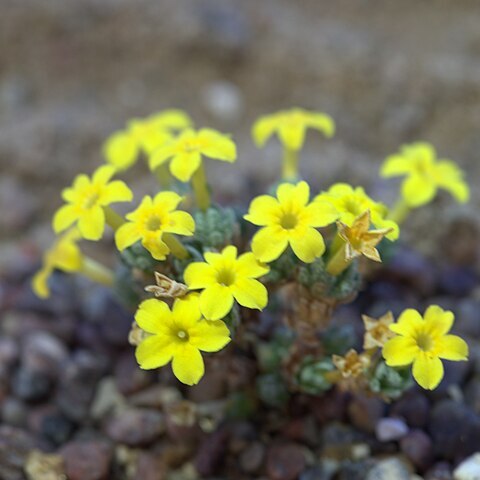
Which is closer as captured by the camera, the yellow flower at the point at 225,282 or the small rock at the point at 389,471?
the yellow flower at the point at 225,282

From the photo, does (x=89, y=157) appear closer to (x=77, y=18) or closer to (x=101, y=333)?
(x=77, y=18)

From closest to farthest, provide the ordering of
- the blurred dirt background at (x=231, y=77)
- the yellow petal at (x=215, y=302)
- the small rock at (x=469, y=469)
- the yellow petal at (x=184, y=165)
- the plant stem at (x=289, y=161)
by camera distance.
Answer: the yellow petal at (x=215, y=302), the yellow petal at (x=184, y=165), the small rock at (x=469, y=469), the plant stem at (x=289, y=161), the blurred dirt background at (x=231, y=77)

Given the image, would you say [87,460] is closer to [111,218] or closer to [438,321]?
[111,218]

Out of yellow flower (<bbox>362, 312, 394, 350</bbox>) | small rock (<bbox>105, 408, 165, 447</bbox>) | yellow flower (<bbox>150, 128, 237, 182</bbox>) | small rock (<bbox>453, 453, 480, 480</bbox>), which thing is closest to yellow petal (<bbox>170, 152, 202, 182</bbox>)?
yellow flower (<bbox>150, 128, 237, 182</bbox>)

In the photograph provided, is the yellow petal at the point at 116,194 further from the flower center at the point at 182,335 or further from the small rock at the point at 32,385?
the small rock at the point at 32,385

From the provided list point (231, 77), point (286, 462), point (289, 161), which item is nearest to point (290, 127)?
point (289, 161)

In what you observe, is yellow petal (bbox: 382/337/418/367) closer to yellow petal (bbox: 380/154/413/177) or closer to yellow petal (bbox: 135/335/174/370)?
yellow petal (bbox: 135/335/174/370)

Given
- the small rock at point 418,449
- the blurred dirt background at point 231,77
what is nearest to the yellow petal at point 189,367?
the small rock at point 418,449
